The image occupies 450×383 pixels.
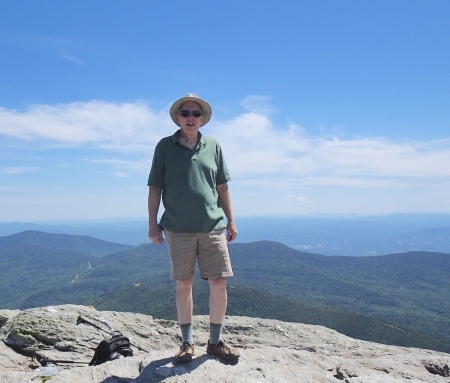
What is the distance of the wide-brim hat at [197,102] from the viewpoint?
659cm

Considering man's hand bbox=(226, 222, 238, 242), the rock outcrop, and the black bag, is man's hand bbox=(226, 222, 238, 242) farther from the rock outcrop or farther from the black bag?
the black bag

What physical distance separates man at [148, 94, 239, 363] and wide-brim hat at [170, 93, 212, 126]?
18mm

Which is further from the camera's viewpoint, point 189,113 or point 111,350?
point 111,350

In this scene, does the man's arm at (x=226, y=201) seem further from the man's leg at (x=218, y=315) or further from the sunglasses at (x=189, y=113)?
the sunglasses at (x=189, y=113)

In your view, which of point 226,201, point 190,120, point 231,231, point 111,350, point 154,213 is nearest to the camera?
point 190,120

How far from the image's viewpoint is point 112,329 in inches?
447

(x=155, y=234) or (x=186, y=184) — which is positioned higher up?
(x=186, y=184)

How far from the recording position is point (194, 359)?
6.57m

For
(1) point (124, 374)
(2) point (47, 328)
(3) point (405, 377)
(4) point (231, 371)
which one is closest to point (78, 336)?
(2) point (47, 328)

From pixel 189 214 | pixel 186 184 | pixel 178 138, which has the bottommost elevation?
pixel 189 214

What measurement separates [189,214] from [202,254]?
2.62ft

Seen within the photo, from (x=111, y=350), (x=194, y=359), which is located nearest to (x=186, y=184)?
(x=194, y=359)

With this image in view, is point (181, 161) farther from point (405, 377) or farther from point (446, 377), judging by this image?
point (446, 377)

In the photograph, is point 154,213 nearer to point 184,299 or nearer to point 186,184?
point 186,184
